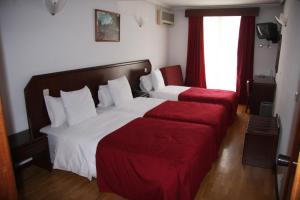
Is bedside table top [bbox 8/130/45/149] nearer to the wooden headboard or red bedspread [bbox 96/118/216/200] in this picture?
the wooden headboard

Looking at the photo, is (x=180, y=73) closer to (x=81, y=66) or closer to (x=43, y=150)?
(x=81, y=66)

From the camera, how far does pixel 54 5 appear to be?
2.60 metres

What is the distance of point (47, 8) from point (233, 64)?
4371 mm

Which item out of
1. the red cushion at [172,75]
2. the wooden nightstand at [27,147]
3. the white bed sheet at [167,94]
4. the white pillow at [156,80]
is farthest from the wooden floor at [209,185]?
the red cushion at [172,75]

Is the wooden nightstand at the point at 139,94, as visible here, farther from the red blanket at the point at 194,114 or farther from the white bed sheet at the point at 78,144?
the white bed sheet at the point at 78,144

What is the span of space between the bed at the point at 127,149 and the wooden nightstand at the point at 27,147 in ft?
0.34

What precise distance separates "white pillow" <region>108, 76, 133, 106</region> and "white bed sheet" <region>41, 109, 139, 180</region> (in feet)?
2.62

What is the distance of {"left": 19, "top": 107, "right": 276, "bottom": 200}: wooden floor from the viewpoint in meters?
2.24

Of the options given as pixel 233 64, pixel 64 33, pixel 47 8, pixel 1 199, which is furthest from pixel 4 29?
pixel 233 64

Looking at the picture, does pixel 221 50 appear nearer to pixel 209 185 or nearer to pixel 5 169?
pixel 209 185

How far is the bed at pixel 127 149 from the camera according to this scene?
6.30 ft

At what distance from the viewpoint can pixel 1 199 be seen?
77 cm

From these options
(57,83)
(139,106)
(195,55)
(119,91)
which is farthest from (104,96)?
(195,55)

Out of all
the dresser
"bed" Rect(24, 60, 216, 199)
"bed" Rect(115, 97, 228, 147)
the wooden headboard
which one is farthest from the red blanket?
the dresser
